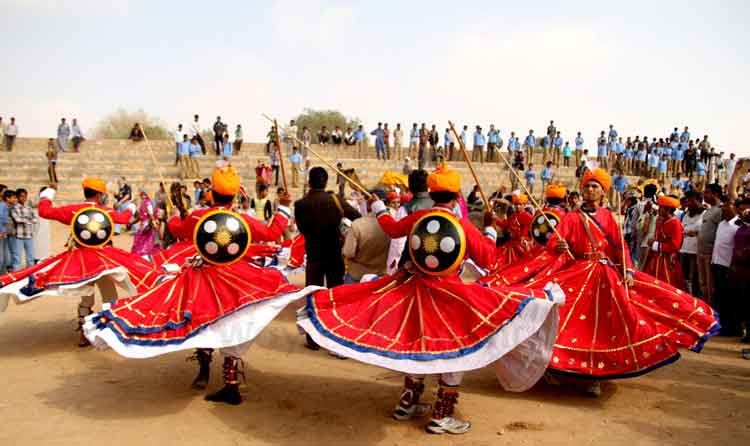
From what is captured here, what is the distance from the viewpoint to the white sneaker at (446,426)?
16.4 ft

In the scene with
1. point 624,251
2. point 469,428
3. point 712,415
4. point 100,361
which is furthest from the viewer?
point 100,361

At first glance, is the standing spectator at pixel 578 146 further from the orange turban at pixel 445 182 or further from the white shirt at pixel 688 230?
the orange turban at pixel 445 182

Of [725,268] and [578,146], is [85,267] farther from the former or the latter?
[578,146]

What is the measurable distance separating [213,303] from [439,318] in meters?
1.91

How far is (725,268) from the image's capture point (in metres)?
8.56

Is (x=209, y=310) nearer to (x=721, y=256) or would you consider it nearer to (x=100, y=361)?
(x=100, y=361)

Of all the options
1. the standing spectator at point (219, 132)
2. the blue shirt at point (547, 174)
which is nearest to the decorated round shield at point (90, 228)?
the standing spectator at point (219, 132)

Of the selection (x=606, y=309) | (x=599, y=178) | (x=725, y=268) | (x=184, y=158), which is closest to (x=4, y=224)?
(x=599, y=178)

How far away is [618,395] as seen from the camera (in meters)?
6.07

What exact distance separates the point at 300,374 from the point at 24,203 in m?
8.29

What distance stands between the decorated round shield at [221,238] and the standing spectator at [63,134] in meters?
25.4

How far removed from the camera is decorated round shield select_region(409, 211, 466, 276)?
16.4ft

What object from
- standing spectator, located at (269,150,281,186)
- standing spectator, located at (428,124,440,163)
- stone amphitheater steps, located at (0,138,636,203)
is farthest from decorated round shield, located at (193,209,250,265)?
standing spectator, located at (428,124,440,163)

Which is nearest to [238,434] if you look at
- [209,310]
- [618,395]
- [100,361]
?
[209,310]
